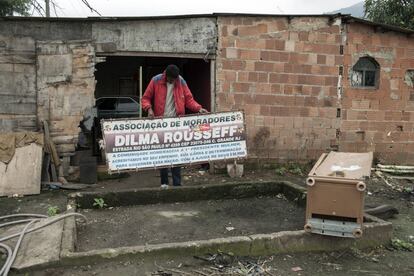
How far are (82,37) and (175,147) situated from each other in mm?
3414

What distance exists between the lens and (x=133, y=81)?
67.6 feet

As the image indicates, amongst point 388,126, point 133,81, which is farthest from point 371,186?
point 133,81

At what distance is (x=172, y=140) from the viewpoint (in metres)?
7.62

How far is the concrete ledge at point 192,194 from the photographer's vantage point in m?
6.51

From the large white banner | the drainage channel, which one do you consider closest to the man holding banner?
the large white banner

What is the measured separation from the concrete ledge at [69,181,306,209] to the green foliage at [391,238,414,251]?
4.98ft

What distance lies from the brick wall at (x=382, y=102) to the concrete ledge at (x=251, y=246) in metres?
5.86

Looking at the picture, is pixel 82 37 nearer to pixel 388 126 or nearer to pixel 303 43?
pixel 303 43

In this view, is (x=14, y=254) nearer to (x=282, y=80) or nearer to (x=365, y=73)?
(x=282, y=80)

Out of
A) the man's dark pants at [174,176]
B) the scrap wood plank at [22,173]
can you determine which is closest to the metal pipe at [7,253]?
the man's dark pants at [174,176]

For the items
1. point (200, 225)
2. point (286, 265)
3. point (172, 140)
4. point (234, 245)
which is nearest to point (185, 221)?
point (200, 225)

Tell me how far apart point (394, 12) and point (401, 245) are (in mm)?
11436

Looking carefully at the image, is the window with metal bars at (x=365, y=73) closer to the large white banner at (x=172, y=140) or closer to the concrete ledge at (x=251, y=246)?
the large white banner at (x=172, y=140)

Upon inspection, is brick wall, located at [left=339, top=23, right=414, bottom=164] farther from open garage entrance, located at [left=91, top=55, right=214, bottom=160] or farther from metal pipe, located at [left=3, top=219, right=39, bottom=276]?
metal pipe, located at [left=3, top=219, right=39, bottom=276]
